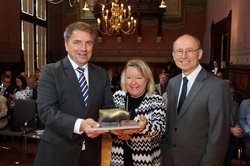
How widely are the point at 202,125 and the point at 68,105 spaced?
94cm

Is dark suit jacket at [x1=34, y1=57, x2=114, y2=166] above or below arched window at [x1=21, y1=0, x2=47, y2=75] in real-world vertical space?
below

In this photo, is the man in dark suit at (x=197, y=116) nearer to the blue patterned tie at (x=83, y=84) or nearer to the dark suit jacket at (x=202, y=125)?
the dark suit jacket at (x=202, y=125)

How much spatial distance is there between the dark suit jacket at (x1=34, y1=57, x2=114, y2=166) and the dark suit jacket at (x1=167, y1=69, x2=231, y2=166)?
0.66 meters

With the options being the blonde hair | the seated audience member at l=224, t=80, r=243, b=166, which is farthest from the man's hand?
the seated audience member at l=224, t=80, r=243, b=166

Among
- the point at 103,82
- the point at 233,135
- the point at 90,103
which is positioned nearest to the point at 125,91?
the point at 103,82

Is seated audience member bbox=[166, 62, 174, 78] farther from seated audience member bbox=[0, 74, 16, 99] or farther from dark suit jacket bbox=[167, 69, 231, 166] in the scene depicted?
dark suit jacket bbox=[167, 69, 231, 166]

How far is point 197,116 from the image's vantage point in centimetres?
209

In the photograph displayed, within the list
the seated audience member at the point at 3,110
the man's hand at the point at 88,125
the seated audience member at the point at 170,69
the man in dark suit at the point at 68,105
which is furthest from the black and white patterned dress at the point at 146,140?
the seated audience member at the point at 170,69

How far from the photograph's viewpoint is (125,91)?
2387 millimetres

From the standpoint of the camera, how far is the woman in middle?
7.30ft

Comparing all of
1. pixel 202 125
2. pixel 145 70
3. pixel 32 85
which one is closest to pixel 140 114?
pixel 145 70

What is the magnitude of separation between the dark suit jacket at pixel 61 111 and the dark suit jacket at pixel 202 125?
26.1 inches

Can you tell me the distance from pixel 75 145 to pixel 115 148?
0.53 meters

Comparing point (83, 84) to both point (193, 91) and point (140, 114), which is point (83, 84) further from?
point (193, 91)
